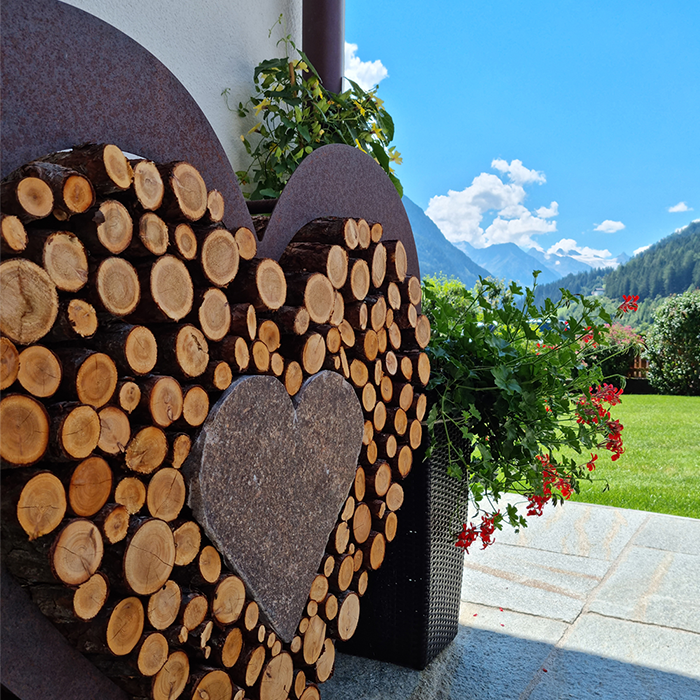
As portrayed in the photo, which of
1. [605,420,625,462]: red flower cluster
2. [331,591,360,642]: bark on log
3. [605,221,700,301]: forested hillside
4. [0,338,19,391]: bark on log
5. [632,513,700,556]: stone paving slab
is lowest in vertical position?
[632,513,700,556]: stone paving slab

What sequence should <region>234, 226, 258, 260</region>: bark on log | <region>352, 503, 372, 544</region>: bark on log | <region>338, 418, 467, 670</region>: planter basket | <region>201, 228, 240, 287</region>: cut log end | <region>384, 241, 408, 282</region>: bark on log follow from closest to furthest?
<region>201, 228, 240, 287</region>: cut log end
<region>234, 226, 258, 260</region>: bark on log
<region>352, 503, 372, 544</region>: bark on log
<region>384, 241, 408, 282</region>: bark on log
<region>338, 418, 467, 670</region>: planter basket

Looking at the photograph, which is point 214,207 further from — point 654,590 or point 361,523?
point 654,590

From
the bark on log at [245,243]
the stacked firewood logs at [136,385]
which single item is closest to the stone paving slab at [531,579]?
the stacked firewood logs at [136,385]

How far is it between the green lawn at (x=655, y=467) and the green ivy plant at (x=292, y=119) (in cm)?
207

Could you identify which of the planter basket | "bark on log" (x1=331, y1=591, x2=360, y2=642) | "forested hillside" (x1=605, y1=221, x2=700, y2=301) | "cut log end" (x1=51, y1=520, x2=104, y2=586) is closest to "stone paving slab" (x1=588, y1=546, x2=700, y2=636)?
the planter basket

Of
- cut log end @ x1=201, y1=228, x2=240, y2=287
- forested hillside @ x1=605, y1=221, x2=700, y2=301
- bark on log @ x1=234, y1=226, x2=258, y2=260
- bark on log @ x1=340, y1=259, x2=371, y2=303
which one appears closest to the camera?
cut log end @ x1=201, y1=228, x2=240, y2=287

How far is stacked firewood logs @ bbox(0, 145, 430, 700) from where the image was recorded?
2.78 feet

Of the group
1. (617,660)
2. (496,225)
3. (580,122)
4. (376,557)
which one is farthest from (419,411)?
(496,225)

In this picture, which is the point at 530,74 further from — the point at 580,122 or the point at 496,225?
the point at 496,225

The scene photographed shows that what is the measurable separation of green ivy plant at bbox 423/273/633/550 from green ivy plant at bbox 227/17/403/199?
1227 millimetres

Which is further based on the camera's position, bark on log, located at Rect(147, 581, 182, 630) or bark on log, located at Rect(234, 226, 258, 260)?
bark on log, located at Rect(234, 226, 258, 260)

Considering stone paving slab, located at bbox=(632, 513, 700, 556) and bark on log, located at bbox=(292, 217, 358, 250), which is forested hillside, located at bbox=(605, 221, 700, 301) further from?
bark on log, located at bbox=(292, 217, 358, 250)

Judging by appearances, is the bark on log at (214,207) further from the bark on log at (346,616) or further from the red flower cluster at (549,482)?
the red flower cluster at (549,482)

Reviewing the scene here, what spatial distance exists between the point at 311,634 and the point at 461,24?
5224 inches
